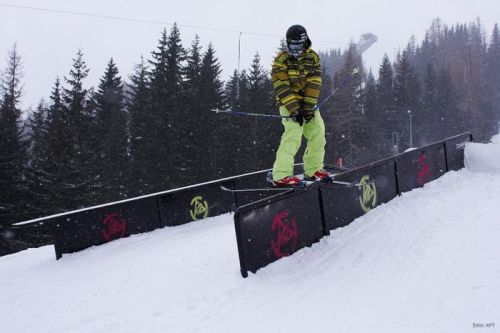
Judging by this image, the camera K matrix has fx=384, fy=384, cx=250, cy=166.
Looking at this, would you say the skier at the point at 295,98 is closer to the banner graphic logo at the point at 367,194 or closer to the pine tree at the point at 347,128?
the banner graphic logo at the point at 367,194

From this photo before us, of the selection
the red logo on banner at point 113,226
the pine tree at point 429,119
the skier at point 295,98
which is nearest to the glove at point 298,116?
the skier at point 295,98

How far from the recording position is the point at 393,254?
4.61 meters

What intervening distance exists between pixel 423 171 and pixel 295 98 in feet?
15.6

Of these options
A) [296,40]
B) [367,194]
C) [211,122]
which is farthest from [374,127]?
[296,40]

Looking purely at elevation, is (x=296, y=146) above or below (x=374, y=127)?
below

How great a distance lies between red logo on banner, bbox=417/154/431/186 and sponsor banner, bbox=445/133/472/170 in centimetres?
116

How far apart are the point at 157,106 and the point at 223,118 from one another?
20.1 ft

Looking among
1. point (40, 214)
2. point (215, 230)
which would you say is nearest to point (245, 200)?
→ point (215, 230)

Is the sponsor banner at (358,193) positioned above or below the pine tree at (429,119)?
below

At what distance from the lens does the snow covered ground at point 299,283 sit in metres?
3.31

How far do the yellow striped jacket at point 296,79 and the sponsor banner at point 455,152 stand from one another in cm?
557

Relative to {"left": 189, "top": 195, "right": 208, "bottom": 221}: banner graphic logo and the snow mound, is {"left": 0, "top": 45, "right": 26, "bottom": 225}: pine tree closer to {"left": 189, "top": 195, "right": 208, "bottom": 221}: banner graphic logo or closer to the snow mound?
{"left": 189, "top": 195, "right": 208, "bottom": 221}: banner graphic logo

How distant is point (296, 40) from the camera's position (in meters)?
5.54

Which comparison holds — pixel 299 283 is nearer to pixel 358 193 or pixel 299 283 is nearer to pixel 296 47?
pixel 358 193
